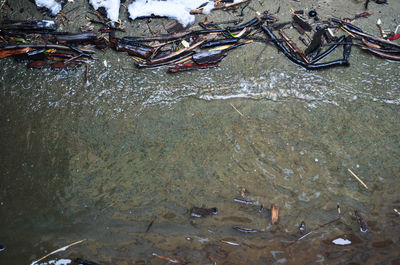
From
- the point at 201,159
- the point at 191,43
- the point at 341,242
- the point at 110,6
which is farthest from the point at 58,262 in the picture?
the point at 110,6

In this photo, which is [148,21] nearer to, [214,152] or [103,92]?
[103,92]

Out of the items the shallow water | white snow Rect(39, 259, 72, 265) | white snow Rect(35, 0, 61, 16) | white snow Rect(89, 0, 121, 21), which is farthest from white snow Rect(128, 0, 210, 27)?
white snow Rect(39, 259, 72, 265)

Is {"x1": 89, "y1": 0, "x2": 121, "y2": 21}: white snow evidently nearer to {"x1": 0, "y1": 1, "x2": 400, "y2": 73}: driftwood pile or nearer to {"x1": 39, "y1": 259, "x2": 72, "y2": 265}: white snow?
{"x1": 0, "y1": 1, "x2": 400, "y2": 73}: driftwood pile

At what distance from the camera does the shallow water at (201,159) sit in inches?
73.4

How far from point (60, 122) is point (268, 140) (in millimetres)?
1636

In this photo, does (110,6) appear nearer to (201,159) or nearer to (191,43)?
(191,43)

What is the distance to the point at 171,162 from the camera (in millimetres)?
2133

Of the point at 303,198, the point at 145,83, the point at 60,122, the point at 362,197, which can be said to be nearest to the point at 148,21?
the point at 145,83

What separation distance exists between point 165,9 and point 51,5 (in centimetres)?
111

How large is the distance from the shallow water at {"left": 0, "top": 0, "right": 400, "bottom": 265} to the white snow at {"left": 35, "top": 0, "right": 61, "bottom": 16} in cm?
66

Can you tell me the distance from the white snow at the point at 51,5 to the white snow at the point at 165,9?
0.70 meters

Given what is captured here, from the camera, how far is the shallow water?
73.4 inches

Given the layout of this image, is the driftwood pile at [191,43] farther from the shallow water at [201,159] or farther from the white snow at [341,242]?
the white snow at [341,242]

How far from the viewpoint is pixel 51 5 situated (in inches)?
110
